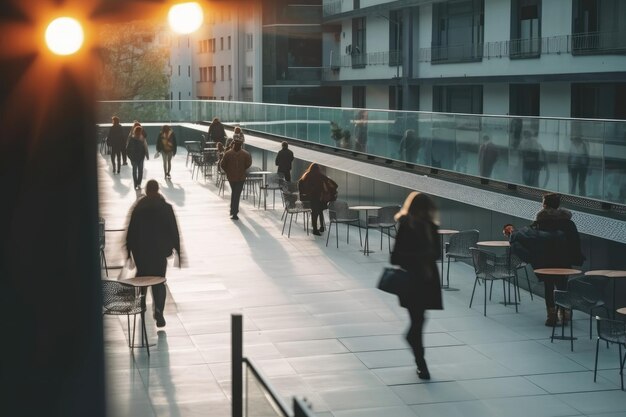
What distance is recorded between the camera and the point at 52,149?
3.86 m

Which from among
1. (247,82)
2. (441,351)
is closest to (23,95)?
(441,351)

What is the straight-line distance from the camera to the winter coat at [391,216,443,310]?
391 inches

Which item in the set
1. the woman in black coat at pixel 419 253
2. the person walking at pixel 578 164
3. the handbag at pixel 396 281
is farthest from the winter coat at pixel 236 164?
the woman in black coat at pixel 419 253

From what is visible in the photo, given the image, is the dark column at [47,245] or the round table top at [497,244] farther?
the round table top at [497,244]

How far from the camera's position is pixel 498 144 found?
1736 cm

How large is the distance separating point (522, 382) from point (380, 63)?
1696 inches

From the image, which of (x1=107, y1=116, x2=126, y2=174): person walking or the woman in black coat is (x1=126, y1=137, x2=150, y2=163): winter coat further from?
the woman in black coat

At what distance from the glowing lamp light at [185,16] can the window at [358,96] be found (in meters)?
53.0

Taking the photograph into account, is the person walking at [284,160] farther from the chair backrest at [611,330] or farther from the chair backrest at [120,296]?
the chair backrest at [611,330]

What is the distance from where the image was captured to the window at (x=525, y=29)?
127 ft

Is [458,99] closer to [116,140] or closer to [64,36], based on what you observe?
[116,140]

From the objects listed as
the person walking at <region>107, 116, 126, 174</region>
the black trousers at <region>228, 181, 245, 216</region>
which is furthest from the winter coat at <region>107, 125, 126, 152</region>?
the black trousers at <region>228, 181, 245, 216</region>

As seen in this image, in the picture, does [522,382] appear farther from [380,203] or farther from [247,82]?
[247,82]

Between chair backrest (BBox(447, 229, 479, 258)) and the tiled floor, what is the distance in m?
0.55
